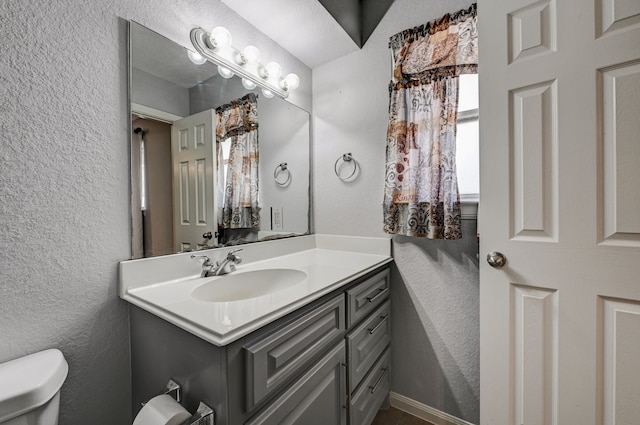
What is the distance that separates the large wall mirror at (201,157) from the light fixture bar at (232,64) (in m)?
0.04

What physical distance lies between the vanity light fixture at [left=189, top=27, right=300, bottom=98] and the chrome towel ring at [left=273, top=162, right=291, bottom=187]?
42cm

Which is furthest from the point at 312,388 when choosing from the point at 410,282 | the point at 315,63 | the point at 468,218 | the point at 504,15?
the point at 315,63

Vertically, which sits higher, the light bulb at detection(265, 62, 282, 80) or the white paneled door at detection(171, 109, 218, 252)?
the light bulb at detection(265, 62, 282, 80)

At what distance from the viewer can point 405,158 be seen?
1390 mm

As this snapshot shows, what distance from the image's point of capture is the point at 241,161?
1454mm

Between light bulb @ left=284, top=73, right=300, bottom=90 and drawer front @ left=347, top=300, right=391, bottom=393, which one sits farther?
light bulb @ left=284, top=73, right=300, bottom=90

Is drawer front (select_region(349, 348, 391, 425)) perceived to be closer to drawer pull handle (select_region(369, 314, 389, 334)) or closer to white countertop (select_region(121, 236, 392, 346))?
drawer pull handle (select_region(369, 314, 389, 334))

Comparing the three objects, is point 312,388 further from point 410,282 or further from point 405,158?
point 405,158

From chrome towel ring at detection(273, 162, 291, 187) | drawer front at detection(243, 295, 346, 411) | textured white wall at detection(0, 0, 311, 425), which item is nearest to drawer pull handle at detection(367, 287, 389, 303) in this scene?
drawer front at detection(243, 295, 346, 411)

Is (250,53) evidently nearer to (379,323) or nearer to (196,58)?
(196,58)

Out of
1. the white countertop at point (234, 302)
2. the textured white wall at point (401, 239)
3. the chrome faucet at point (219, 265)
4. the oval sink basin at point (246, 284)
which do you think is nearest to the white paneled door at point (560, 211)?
the textured white wall at point (401, 239)

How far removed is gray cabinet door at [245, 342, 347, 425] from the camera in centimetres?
76

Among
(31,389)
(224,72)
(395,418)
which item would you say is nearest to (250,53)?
(224,72)

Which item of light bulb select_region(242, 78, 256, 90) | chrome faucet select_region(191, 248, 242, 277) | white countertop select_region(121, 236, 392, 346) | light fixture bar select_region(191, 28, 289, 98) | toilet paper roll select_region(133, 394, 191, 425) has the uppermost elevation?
light fixture bar select_region(191, 28, 289, 98)
